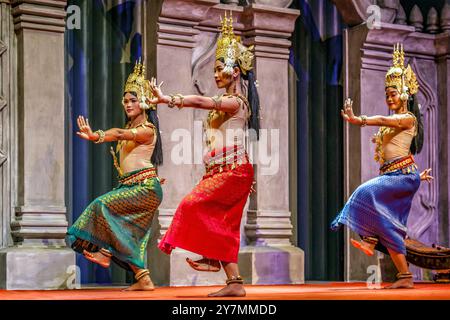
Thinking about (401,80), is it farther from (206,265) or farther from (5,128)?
(5,128)

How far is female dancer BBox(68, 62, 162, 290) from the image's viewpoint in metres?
7.10

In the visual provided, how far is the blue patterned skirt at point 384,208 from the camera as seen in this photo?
766 centimetres

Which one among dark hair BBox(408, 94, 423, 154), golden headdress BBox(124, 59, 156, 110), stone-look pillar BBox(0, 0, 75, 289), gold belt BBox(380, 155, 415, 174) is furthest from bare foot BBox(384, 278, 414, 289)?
stone-look pillar BBox(0, 0, 75, 289)

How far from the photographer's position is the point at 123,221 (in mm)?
7172

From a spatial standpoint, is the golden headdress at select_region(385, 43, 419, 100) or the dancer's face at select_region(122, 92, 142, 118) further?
the golden headdress at select_region(385, 43, 419, 100)

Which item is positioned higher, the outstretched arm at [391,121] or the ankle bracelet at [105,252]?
the outstretched arm at [391,121]

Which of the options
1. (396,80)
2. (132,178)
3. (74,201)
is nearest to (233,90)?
(132,178)

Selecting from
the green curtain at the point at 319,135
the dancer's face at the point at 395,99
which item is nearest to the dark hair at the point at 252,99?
the dancer's face at the point at 395,99

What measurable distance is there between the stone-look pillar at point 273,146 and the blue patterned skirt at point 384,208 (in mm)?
1275

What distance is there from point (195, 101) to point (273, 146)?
2.80 metres

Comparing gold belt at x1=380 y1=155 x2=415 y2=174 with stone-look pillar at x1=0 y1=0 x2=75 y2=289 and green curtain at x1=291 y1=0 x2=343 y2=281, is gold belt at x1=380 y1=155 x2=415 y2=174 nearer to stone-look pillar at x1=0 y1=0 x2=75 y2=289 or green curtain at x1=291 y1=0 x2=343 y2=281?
green curtain at x1=291 y1=0 x2=343 y2=281

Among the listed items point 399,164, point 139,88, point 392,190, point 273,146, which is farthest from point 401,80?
point 139,88

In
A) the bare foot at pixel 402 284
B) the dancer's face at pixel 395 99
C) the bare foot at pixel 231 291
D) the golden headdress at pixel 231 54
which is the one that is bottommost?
the bare foot at pixel 402 284

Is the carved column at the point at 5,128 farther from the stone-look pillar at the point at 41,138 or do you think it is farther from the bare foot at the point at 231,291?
the bare foot at the point at 231,291
